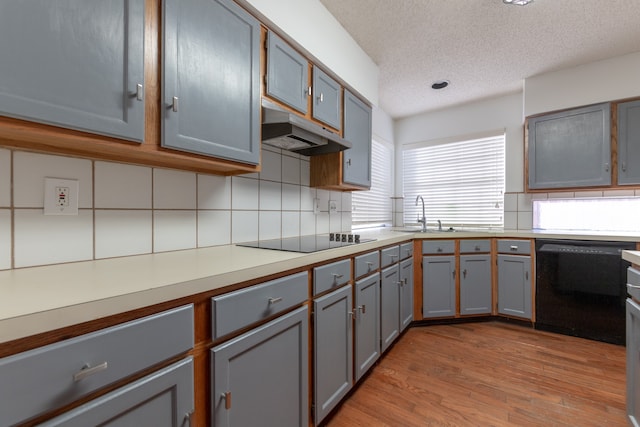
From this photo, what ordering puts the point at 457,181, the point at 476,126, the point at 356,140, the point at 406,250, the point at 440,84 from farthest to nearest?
the point at 457,181
the point at 476,126
the point at 440,84
the point at 406,250
the point at 356,140

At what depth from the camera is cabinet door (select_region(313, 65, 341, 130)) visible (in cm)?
182

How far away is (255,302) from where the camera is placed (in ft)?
3.18

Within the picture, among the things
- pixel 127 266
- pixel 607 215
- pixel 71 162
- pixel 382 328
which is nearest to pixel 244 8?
pixel 71 162

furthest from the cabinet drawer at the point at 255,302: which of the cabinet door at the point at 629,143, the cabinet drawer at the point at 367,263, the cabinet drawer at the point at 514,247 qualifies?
the cabinet door at the point at 629,143

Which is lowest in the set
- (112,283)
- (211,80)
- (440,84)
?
(112,283)

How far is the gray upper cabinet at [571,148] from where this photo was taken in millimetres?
2475

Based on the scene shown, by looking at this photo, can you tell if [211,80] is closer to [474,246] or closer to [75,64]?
[75,64]

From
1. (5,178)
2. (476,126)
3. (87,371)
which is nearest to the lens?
(87,371)

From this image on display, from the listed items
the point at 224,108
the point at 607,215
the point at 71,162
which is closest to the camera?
the point at 71,162

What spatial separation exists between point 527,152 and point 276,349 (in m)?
3.08

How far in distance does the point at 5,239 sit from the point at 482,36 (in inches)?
117

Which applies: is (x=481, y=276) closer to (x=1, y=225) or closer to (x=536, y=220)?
(x=536, y=220)

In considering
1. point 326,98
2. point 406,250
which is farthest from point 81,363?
point 406,250

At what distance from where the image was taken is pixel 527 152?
9.34 ft
